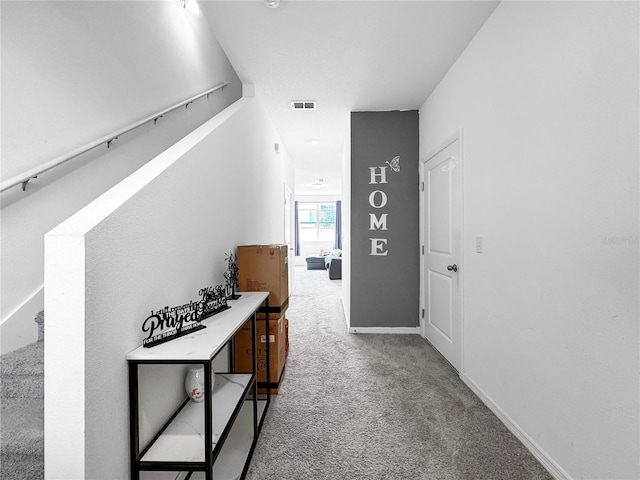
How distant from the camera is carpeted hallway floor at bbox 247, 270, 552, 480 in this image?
1552mm

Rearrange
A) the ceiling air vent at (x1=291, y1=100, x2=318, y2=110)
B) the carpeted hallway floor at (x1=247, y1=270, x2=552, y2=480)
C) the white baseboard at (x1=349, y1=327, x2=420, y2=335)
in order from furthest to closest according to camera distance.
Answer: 1. the white baseboard at (x1=349, y1=327, x2=420, y2=335)
2. the ceiling air vent at (x1=291, y1=100, x2=318, y2=110)
3. the carpeted hallway floor at (x1=247, y1=270, x2=552, y2=480)

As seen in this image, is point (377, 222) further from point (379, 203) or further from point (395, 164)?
point (395, 164)

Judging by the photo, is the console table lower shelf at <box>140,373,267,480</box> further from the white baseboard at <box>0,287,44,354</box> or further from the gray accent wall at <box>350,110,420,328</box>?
the gray accent wall at <box>350,110,420,328</box>

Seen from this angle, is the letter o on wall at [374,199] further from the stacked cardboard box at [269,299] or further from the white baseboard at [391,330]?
the stacked cardboard box at [269,299]

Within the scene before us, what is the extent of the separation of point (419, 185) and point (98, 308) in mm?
3281

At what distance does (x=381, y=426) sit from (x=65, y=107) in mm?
2517

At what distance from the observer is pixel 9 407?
1.21 m

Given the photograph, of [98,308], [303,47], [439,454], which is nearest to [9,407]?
[98,308]

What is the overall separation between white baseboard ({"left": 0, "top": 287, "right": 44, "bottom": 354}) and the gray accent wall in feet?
9.12

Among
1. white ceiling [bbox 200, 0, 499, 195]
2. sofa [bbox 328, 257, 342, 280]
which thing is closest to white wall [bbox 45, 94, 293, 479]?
white ceiling [bbox 200, 0, 499, 195]

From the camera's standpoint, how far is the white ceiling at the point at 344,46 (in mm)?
2047

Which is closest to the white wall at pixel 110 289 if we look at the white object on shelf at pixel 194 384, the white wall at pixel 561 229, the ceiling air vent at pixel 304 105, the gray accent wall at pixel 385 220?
the white object on shelf at pixel 194 384

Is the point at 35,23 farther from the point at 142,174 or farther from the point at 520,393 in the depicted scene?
the point at 520,393

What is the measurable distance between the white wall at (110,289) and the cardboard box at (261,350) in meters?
0.61
